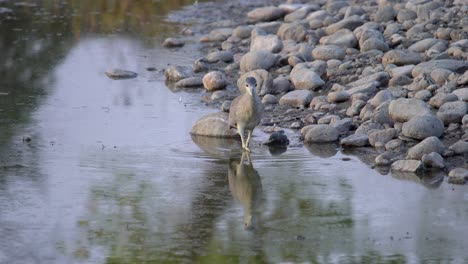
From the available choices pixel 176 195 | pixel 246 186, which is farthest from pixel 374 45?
pixel 176 195

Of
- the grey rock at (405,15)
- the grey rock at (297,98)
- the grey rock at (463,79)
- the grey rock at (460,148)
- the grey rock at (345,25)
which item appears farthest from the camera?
the grey rock at (405,15)

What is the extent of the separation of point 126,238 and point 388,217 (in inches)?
89.8

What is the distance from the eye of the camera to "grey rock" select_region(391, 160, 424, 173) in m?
10.2

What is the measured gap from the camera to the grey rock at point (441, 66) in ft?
43.6

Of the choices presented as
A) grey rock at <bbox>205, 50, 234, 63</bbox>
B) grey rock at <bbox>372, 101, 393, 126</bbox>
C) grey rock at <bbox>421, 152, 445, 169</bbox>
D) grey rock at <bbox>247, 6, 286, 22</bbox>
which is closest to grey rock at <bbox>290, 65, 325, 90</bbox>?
grey rock at <bbox>372, 101, 393, 126</bbox>

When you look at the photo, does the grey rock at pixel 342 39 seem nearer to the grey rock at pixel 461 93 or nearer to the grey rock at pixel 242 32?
the grey rock at pixel 242 32

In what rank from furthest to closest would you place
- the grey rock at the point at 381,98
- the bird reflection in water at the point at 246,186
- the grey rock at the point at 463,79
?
1. the grey rock at the point at 463,79
2. the grey rock at the point at 381,98
3. the bird reflection in water at the point at 246,186

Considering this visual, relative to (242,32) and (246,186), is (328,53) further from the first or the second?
(246,186)

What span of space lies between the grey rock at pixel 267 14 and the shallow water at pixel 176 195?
18.2 ft

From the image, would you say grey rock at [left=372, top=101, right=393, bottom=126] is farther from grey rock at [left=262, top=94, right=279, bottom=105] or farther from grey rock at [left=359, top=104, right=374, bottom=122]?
grey rock at [left=262, top=94, right=279, bottom=105]

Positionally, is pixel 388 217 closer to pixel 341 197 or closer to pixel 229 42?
pixel 341 197

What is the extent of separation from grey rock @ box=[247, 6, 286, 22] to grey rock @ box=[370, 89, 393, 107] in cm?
748

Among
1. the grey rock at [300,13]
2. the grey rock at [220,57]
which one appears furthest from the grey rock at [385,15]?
the grey rock at [220,57]

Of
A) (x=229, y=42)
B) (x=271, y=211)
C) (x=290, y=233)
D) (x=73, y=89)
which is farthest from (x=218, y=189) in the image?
(x=229, y=42)
